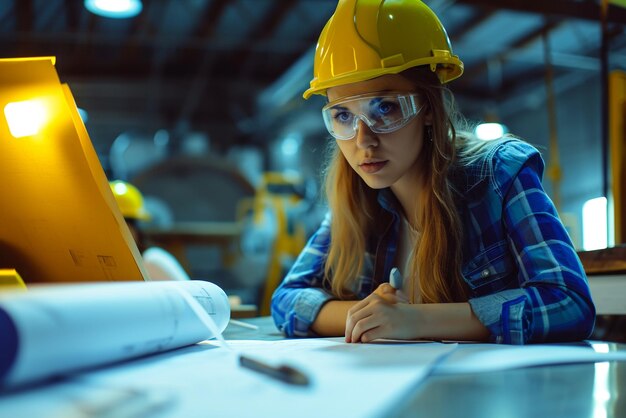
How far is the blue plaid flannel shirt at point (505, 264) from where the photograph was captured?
3.14 feet

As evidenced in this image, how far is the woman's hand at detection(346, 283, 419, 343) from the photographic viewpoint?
895 mm

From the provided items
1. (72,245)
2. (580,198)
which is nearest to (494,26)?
(580,198)

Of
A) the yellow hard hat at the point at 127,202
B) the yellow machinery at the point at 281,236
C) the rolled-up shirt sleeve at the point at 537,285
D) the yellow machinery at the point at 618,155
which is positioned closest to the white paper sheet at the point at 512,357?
the rolled-up shirt sleeve at the point at 537,285

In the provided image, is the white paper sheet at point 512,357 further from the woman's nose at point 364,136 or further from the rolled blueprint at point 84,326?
the woman's nose at point 364,136

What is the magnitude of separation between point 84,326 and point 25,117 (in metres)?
0.31

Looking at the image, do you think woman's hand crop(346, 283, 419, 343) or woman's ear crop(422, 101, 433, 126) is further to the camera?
woman's ear crop(422, 101, 433, 126)

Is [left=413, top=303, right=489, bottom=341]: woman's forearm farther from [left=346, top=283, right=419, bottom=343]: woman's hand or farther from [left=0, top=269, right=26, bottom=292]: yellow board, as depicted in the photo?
[left=0, top=269, right=26, bottom=292]: yellow board

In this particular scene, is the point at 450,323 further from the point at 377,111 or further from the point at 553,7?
the point at 553,7

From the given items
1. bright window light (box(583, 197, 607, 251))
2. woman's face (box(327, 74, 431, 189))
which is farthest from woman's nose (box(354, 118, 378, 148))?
bright window light (box(583, 197, 607, 251))

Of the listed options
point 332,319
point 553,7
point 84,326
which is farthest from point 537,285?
point 553,7

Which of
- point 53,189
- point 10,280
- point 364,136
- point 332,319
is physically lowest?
point 332,319

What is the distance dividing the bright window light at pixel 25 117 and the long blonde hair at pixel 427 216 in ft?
2.35

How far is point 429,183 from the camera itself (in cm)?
125

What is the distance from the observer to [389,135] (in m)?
1.19
